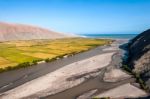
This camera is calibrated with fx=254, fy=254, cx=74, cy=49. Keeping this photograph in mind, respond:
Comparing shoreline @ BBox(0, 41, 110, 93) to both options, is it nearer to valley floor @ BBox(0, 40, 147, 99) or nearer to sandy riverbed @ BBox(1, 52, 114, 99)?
valley floor @ BBox(0, 40, 147, 99)

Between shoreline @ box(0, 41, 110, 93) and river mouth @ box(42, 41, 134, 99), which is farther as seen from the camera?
shoreline @ box(0, 41, 110, 93)

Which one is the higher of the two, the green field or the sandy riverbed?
the green field

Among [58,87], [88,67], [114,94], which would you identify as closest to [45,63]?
[88,67]

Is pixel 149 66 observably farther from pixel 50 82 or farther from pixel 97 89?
pixel 50 82

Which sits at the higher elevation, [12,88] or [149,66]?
[149,66]

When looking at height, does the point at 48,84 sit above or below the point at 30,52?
below

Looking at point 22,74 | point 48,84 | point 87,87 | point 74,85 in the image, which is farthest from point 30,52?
point 87,87

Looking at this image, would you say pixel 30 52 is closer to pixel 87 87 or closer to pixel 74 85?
pixel 74 85

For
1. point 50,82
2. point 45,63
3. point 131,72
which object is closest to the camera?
point 50,82

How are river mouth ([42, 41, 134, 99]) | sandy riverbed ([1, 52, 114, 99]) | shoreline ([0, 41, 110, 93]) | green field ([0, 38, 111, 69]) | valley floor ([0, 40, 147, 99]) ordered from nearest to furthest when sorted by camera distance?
1. river mouth ([42, 41, 134, 99])
2. valley floor ([0, 40, 147, 99])
3. sandy riverbed ([1, 52, 114, 99])
4. shoreline ([0, 41, 110, 93])
5. green field ([0, 38, 111, 69])

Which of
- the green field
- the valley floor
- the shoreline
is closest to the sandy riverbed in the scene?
the valley floor

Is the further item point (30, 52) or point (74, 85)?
point (30, 52)
